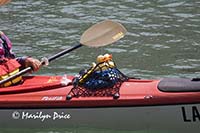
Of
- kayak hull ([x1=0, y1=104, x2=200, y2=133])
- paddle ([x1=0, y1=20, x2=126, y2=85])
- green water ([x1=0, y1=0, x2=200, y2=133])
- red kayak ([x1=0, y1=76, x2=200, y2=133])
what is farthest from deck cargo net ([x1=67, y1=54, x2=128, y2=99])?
paddle ([x1=0, y1=20, x2=126, y2=85])

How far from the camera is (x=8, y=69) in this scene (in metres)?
5.68

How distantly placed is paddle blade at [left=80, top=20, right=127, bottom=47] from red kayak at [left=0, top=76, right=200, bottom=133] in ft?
1.93

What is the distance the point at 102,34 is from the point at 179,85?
47.4 inches

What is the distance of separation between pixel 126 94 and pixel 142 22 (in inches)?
165

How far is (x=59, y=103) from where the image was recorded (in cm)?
534

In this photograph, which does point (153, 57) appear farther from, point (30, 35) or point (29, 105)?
point (29, 105)

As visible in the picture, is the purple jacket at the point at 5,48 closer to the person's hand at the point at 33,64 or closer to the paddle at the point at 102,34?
the person's hand at the point at 33,64

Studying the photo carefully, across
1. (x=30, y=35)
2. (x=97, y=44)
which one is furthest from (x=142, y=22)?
(x=97, y=44)

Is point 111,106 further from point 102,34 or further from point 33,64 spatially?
point 102,34

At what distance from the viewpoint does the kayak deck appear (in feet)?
16.7

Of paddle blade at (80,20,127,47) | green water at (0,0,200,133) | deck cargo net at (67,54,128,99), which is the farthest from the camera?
green water at (0,0,200,133)

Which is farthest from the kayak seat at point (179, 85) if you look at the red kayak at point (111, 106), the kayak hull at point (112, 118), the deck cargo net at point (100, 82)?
the deck cargo net at point (100, 82)

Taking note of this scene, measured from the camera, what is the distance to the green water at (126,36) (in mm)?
7451

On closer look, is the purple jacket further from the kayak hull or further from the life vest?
the kayak hull
